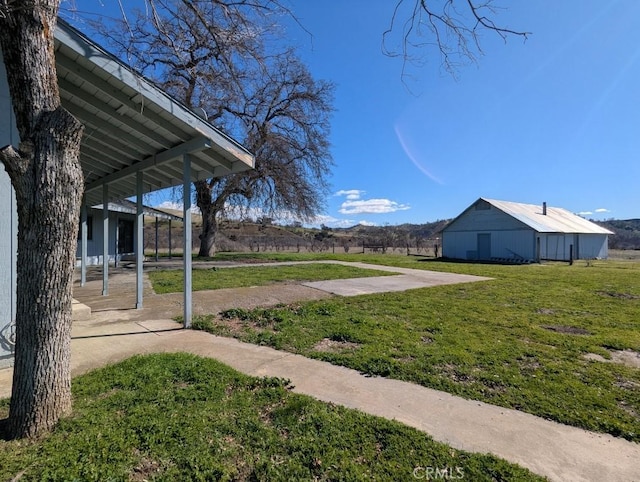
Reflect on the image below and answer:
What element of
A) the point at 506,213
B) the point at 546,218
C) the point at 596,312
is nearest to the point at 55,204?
the point at 596,312

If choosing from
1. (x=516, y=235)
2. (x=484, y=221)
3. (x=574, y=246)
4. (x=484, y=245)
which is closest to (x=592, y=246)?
(x=574, y=246)

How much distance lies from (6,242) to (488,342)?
18.6 ft

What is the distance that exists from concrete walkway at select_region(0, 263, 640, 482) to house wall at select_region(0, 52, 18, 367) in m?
0.34

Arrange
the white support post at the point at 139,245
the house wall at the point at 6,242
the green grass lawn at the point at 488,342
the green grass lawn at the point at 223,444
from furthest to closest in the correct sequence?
the white support post at the point at 139,245 < the house wall at the point at 6,242 < the green grass lawn at the point at 488,342 < the green grass lawn at the point at 223,444

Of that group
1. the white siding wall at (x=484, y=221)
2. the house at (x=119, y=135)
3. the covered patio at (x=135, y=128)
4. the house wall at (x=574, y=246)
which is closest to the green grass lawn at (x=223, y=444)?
the house at (x=119, y=135)

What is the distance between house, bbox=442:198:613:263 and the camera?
75.5 feet

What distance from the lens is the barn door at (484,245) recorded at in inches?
987

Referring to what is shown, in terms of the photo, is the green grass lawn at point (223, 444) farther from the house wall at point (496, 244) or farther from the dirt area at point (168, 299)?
the house wall at point (496, 244)

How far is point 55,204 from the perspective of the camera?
7.71ft

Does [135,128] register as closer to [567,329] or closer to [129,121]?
[129,121]

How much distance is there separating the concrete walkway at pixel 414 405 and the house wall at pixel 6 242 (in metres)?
0.34

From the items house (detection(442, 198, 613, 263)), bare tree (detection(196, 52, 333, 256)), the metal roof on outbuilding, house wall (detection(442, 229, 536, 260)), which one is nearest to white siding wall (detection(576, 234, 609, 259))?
house (detection(442, 198, 613, 263))

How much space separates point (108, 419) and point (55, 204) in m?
1.55


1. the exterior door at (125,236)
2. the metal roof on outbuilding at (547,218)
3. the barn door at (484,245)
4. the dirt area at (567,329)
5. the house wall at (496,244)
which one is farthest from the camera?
the barn door at (484,245)
